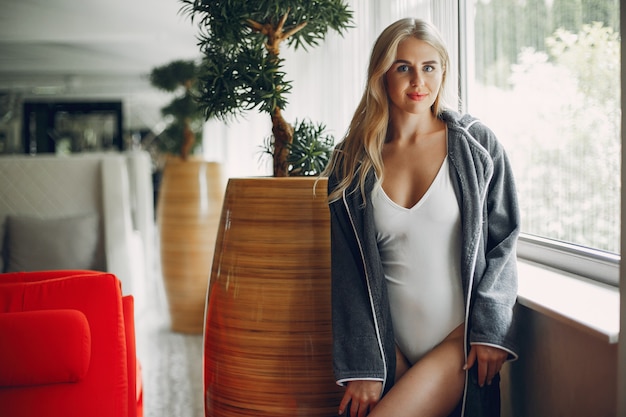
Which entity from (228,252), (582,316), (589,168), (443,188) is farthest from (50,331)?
(589,168)

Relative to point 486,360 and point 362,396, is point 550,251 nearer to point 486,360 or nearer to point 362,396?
point 486,360

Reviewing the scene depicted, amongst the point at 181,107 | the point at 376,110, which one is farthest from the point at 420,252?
the point at 181,107

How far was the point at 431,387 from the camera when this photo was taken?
1.49m

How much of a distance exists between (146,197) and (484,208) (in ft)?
11.8

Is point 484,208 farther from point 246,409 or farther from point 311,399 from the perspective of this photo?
point 246,409

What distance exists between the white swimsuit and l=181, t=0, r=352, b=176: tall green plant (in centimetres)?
59

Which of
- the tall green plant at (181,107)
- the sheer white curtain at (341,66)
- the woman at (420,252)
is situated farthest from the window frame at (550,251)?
the tall green plant at (181,107)

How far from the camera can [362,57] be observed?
8.32 feet

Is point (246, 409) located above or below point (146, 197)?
below

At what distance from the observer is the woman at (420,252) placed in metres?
1.50

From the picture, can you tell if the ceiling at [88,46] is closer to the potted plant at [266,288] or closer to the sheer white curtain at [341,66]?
the sheer white curtain at [341,66]

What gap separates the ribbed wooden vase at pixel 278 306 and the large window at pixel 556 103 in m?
0.73

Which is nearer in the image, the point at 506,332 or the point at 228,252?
the point at 506,332

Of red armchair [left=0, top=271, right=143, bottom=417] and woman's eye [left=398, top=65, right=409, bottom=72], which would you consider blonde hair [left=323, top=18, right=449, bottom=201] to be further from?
red armchair [left=0, top=271, right=143, bottom=417]
